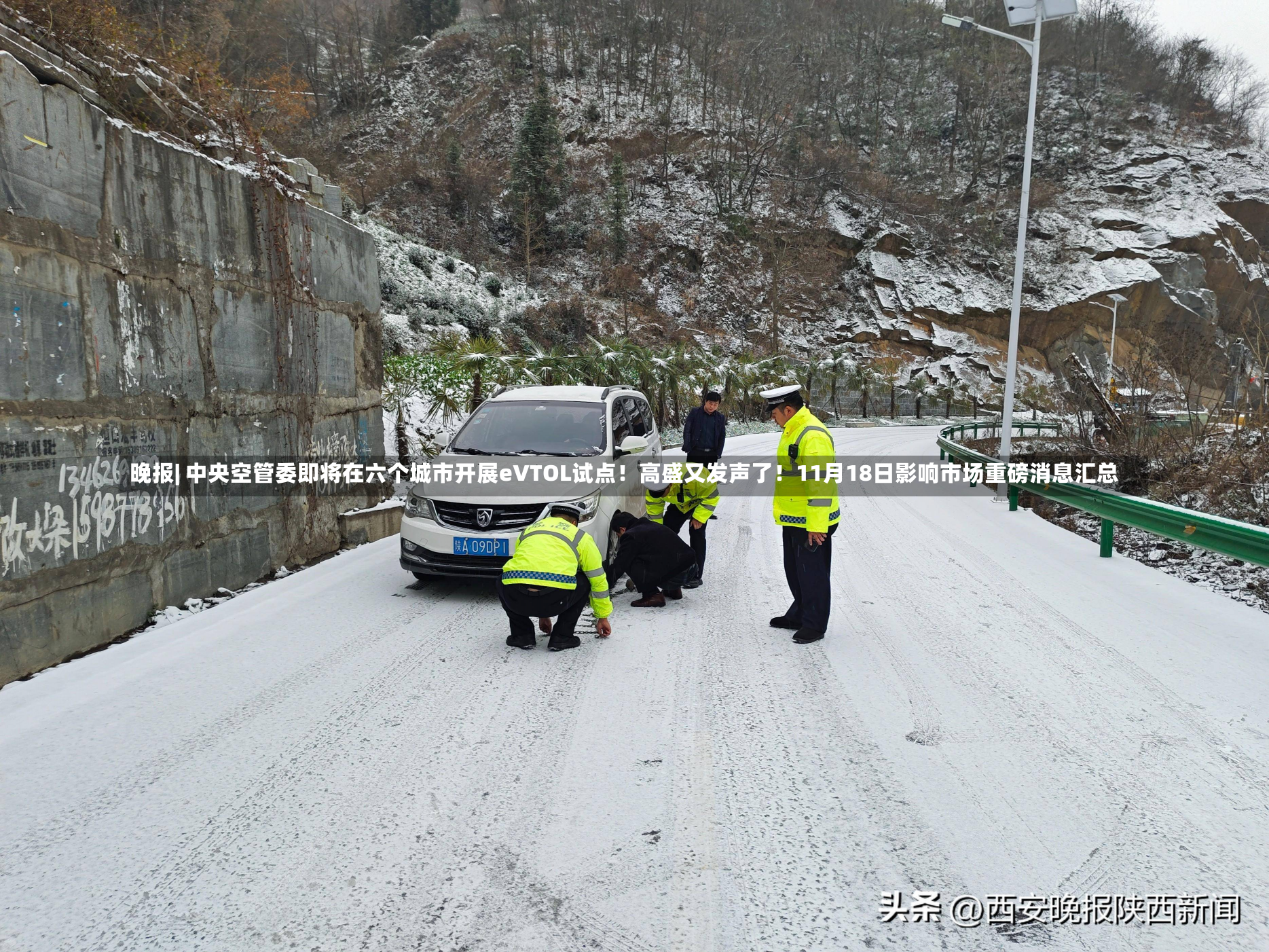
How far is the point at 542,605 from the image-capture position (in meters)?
5.47

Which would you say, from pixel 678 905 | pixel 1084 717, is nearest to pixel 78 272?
pixel 678 905

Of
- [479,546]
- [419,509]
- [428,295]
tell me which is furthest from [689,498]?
[428,295]

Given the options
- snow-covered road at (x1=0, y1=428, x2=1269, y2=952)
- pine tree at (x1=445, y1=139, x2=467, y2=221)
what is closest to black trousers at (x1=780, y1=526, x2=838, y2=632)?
snow-covered road at (x1=0, y1=428, x2=1269, y2=952)

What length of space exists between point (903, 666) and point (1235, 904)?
252 cm

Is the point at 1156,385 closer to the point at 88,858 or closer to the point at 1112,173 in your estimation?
the point at 88,858

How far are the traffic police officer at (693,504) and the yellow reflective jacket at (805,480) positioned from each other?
1403 mm

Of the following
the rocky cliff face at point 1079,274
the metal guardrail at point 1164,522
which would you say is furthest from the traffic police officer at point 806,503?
the rocky cliff face at point 1079,274

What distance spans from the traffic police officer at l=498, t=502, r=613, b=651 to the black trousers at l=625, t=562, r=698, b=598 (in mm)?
888

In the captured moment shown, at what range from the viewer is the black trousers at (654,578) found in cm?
662

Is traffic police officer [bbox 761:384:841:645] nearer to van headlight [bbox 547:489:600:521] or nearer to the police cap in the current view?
the police cap

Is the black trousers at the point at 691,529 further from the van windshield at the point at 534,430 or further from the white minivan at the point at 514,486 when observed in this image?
the van windshield at the point at 534,430

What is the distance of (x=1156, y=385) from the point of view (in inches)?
523

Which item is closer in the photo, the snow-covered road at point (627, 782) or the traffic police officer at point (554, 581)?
the snow-covered road at point (627, 782)

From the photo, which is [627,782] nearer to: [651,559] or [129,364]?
[651,559]
